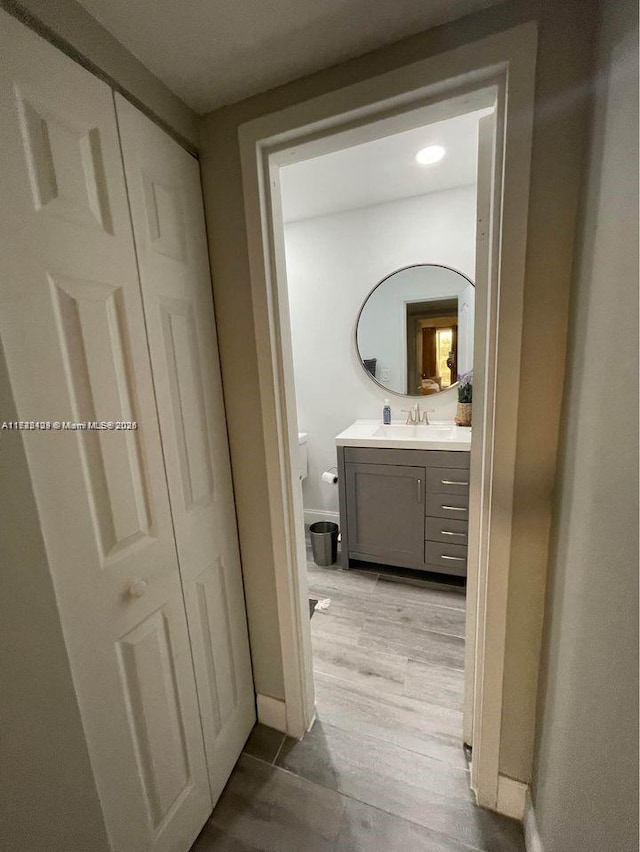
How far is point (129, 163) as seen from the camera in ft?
2.53

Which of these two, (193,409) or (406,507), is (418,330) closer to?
(406,507)

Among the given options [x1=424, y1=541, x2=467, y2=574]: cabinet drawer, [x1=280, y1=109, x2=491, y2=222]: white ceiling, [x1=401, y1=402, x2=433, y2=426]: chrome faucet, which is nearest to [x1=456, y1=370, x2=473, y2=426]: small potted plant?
[x1=401, y1=402, x2=433, y2=426]: chrome faucet

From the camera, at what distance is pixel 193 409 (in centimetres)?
98

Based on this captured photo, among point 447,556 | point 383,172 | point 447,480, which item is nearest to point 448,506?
point 447,480

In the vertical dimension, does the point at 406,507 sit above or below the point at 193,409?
below

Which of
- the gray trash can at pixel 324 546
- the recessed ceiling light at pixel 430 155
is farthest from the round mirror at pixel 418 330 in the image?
the gray trash can at pixel 324 546

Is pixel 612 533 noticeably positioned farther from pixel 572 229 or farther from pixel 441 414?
pixel 441 414

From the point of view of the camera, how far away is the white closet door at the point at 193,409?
830 millimetres

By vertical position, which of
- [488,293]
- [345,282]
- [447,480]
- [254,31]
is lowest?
[447,480]

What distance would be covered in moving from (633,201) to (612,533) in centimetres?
53

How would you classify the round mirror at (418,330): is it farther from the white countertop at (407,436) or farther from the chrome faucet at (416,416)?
the white countertop at (407,436)

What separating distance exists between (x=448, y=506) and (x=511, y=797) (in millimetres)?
1154

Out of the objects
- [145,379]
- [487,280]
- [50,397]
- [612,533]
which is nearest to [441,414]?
[487,280]

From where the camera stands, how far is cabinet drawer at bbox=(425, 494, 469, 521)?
190cm
